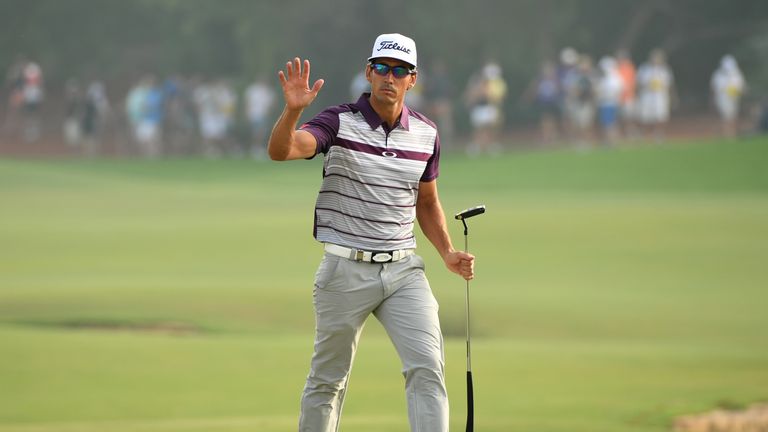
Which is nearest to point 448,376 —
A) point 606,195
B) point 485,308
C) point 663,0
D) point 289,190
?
point 485,308

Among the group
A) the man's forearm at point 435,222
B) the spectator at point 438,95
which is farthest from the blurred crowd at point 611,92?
the man's forearm at point 435,222

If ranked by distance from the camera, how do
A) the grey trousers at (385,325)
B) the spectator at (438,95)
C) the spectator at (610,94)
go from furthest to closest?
the spectator at (438,95) < the spectator at (610,94) < the grey trousers at (385,325)

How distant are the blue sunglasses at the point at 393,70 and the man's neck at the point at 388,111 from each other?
13cm

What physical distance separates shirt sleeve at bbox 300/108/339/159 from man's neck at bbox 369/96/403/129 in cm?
18

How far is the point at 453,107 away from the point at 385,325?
4549 centimetres

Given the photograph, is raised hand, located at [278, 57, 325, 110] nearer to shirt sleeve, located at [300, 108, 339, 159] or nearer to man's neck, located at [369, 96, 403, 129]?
shirt sleeve, located at [300, 108, 339, 159]

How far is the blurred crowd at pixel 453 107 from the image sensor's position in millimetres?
40375

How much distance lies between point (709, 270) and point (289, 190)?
15.8 m

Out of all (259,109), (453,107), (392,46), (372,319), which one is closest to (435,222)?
(392,46)

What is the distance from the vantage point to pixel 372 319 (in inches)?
651

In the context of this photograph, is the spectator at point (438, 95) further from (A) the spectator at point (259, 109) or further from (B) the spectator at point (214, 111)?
(B) the spectator at point (214, 111)

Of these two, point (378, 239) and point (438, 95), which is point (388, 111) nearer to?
point (378, 239)

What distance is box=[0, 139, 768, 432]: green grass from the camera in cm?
1096

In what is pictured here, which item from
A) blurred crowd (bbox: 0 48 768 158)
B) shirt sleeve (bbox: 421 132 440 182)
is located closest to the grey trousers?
shirt sleeve (bbox: 421 132 440 182)
